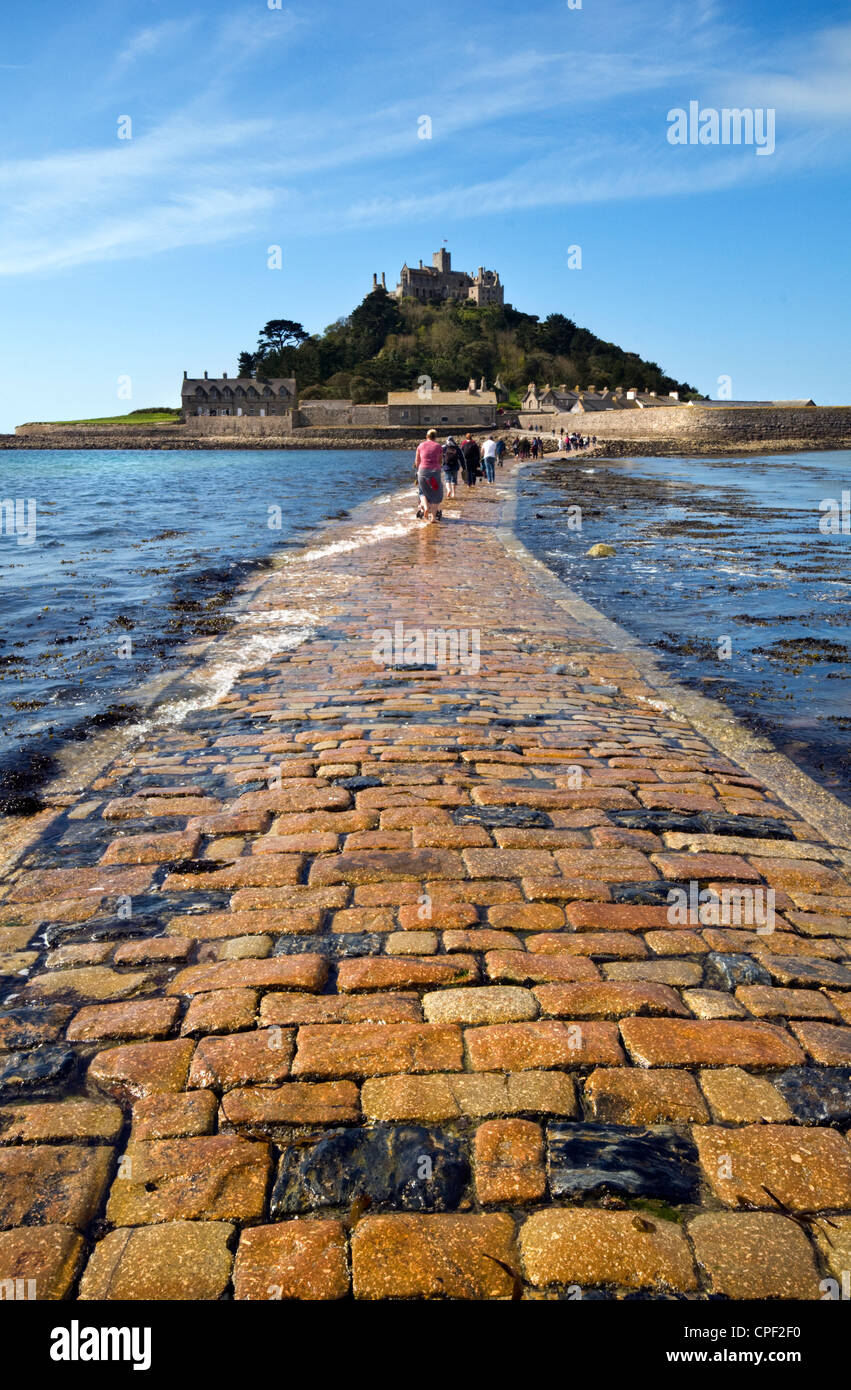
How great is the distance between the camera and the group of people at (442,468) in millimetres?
16828

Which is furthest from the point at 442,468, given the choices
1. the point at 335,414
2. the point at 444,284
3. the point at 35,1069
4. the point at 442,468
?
the point at 444,284

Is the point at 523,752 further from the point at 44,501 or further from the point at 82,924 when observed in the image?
the point at 44,501

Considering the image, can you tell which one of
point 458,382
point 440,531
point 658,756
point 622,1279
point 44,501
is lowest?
point 622,1279

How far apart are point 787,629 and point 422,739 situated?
Result: 6080 millimetres

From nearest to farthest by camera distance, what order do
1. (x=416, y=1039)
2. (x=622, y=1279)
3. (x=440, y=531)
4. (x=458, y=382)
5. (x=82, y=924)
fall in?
(x=622, y=1279) < (x=416, y=1039) < (x=82, y=924) < (x=440, y=531) < (x=458, y=382)

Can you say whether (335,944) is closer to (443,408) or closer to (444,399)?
(443,408)

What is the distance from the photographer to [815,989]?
293cm

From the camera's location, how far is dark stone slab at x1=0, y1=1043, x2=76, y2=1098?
2.41 meters

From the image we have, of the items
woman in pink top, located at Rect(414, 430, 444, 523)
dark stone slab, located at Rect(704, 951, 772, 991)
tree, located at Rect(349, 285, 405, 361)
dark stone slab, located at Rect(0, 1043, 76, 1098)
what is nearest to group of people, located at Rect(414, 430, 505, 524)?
woman in pink top, located at Rect(414, 430, 444, 523)

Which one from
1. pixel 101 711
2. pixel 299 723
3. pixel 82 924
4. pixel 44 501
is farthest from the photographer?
pixel 44 501

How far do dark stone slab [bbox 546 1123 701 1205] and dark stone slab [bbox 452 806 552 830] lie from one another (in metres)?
1.87

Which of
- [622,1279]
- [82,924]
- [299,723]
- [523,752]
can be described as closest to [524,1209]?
[622,1279]

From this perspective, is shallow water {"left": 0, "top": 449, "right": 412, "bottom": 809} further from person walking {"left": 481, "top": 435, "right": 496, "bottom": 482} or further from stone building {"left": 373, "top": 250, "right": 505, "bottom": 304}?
stone building {"left": 373, "top": 250, "right": 505, "bottom": 304}

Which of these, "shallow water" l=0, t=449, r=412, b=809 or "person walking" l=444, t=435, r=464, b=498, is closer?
"shallow water" l=0, t=449, r=412, b=809
